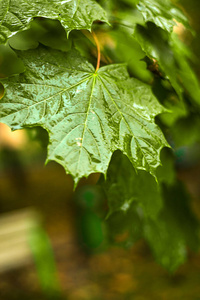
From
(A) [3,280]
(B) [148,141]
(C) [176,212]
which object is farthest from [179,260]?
(A) [3,280]

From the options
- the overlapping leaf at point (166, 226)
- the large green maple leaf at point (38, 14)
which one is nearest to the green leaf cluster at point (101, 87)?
the large green maple leaf at point (38, 14)

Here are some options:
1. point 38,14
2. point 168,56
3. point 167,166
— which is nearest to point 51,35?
point 38,14

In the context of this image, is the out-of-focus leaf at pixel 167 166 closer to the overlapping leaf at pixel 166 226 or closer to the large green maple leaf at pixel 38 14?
the overlapping leaf at pixel 166 226

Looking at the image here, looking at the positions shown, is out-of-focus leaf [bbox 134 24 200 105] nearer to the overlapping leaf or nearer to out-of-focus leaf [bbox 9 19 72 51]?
out-of-focus leaf [bbox 9 19 72 51]

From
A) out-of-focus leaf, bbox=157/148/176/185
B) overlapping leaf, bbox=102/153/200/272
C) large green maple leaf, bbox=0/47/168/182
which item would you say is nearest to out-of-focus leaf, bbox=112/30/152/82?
large green maple leaf, bbox=0/47/168/182

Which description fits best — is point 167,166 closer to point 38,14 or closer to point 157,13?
point 157,13

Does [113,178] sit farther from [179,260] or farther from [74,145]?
[179,260]

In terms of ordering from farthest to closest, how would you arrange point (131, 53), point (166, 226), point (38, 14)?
point (166, 226) → point (131, 53) → point (38, 14)
